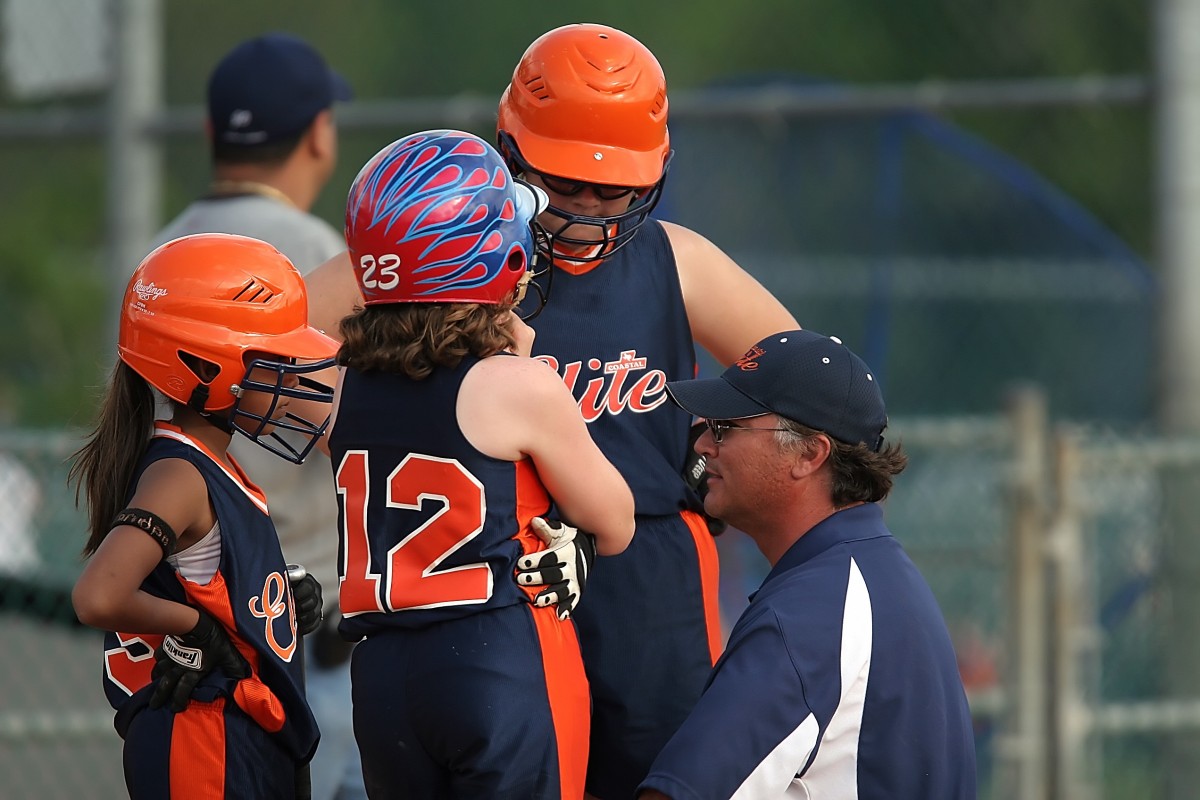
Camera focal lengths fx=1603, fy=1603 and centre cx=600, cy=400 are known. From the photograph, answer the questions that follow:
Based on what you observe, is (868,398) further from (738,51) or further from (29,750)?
(738,51)

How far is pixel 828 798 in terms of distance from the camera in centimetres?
271

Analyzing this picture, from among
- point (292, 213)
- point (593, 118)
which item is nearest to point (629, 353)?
point (593, 118)

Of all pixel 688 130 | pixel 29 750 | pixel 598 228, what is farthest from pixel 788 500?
pixel 29 750

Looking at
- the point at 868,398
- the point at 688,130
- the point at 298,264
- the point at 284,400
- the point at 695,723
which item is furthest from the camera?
the point at 688,130

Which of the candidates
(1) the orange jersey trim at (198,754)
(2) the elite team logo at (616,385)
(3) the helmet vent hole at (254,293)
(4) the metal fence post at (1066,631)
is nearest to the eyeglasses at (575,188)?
(2) the elite team logo at (616,385)

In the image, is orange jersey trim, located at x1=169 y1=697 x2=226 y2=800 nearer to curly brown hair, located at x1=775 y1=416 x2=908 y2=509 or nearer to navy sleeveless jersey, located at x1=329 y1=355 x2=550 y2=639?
navy sleeveless jersey, located at x1=329 y1=355 x2=550 y2=639

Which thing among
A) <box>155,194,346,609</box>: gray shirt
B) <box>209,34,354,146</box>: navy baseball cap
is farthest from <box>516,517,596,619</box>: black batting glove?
<box>209,34,354,146</box>: navy baseball cap

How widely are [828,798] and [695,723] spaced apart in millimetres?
268

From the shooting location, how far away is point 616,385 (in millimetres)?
3400

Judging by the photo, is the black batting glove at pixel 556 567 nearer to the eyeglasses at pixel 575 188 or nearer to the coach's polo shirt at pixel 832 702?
the coach's polo shirt at pixel 832 702

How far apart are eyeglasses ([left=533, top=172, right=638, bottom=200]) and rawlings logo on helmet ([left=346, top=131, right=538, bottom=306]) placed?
13.1 inches

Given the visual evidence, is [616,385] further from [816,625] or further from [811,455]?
[816,625]

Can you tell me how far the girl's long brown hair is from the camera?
3.28 m

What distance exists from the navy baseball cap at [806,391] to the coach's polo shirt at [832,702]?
0.26 metres
